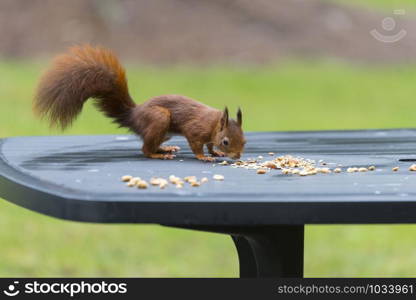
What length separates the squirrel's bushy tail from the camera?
2443mm

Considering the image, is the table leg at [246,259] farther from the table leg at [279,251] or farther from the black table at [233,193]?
the table leg at [279,251]

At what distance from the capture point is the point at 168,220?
5.69ft

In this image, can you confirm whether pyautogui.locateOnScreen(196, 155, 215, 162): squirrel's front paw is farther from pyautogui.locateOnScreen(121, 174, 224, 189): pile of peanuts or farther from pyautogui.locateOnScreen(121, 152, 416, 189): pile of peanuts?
pyautogui.locateOnScreen(121, 174, 224, 189): pile of peanuts

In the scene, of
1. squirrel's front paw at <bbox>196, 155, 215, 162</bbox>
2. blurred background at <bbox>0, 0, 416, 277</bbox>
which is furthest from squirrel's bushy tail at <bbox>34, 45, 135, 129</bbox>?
blurred background at <bbox>0, 0, 416, 277</bbox>

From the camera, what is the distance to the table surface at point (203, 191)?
5.70 ft

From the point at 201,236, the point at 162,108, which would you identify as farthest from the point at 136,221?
the point at 201,236

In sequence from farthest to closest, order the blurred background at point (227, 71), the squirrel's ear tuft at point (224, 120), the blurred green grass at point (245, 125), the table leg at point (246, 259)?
the blurred background at point (227, 71) < the blurred green grass at point (245, 125) < the table leg at point (246, 259) < the squirrel's ear tuft at point (224, 120)

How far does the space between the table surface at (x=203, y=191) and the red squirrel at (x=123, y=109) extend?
8cm

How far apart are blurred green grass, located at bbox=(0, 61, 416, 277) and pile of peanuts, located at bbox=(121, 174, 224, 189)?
62cm

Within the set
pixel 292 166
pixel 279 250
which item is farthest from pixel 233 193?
pixel 292 166

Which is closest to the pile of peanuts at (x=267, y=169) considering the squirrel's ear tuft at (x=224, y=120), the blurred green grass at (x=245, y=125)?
the squirrel's ear tuft at (x=224, y=120)

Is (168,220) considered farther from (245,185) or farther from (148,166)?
(148,166)

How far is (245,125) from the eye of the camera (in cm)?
691

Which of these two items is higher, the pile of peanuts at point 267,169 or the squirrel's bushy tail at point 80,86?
the squirrel's bushy tail at point 80,86
